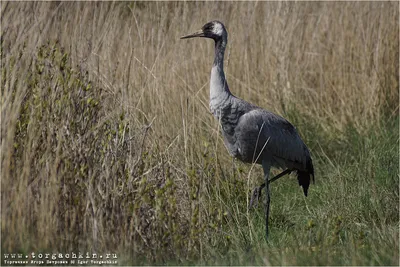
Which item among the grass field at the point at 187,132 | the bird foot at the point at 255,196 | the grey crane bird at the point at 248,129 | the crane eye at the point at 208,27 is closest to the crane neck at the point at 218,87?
the grey crane bird at the point at 248,129

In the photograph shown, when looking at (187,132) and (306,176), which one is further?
(306,176)

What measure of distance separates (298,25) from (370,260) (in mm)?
4810

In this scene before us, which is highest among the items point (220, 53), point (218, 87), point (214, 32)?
point (214, 32)

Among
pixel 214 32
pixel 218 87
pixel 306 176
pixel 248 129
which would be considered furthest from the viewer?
pixel 306 176

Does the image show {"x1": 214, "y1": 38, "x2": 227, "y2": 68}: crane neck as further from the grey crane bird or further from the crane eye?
the crane eye

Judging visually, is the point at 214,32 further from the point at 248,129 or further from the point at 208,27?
the point at 248,129

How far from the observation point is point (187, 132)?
698 centimetres

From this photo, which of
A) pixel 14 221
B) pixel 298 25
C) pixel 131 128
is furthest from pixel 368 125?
pixel 14 221

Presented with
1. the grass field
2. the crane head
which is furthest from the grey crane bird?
the grass field

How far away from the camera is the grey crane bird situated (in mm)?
6848

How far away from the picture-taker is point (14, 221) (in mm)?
4961

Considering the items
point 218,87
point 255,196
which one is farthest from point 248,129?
point 255,196

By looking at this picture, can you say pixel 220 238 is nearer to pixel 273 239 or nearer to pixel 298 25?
pixel 273 239

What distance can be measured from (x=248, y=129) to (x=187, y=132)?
48 centimetres
